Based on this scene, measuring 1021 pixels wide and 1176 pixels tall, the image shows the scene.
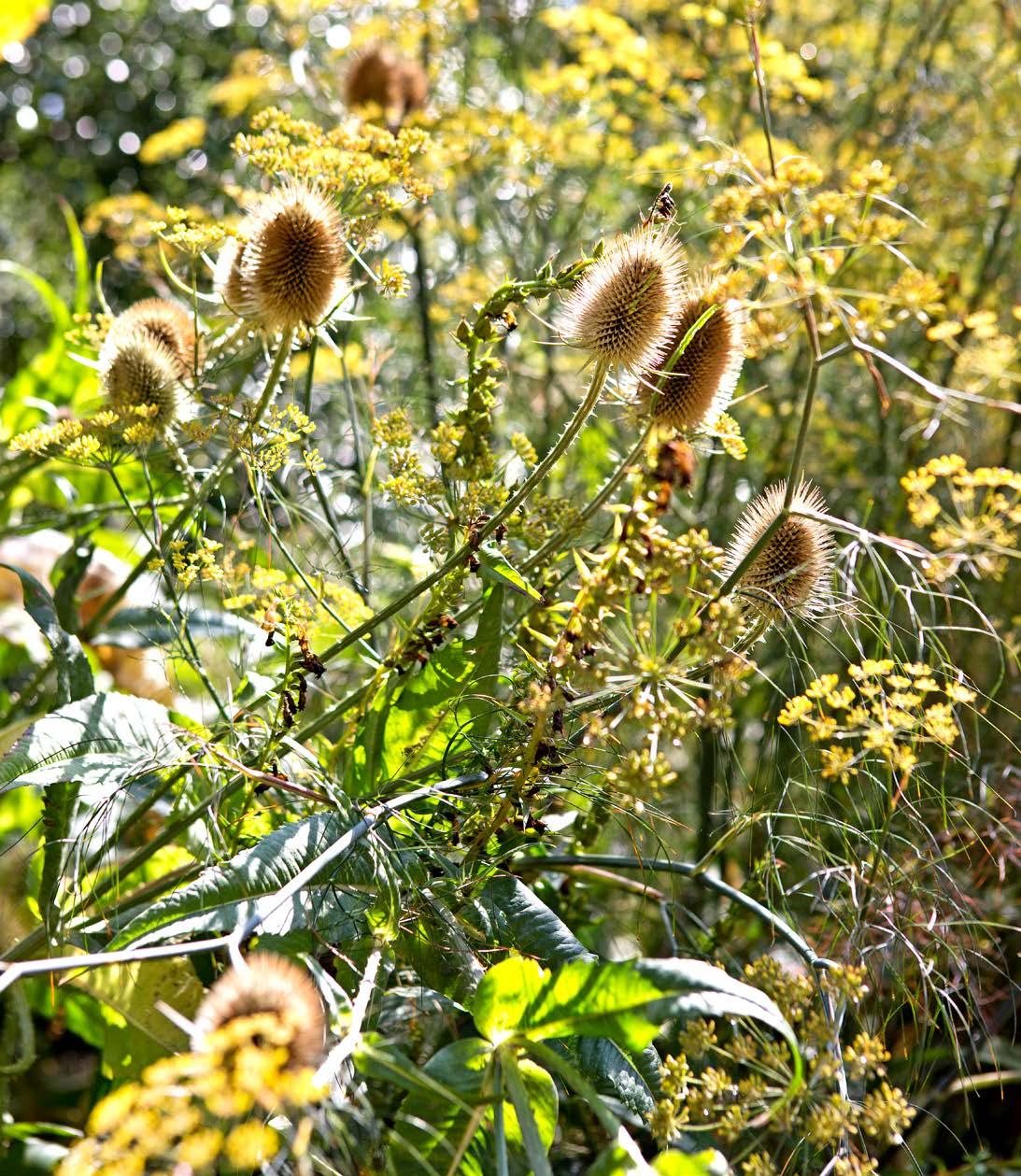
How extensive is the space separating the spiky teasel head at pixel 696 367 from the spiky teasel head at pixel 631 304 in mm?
15

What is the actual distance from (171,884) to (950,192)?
174 centimetres

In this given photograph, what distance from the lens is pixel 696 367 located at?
909mm

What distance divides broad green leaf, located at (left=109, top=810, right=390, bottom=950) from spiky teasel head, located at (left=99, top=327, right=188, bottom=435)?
43 cm

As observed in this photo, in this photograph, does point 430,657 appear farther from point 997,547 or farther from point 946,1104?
point 946,1104

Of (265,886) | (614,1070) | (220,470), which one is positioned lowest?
(614,1070)

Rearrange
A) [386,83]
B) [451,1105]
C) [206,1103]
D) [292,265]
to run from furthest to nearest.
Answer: [386,83]
[292,265]
[451,1105]
[206,1103]

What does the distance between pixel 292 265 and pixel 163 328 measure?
0.24 meters

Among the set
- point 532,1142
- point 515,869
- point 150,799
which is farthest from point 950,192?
point 532,1142

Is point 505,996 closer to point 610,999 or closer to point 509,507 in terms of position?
point 610,999

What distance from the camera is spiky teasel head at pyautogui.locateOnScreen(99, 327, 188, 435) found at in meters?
1.04

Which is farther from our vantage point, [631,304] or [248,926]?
[631,304]

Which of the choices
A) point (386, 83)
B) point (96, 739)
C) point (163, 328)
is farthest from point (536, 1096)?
point (386, 83)

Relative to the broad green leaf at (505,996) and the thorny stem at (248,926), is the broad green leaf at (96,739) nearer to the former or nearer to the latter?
the thorny stem at (248,926)

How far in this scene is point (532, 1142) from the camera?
2.11 feet
